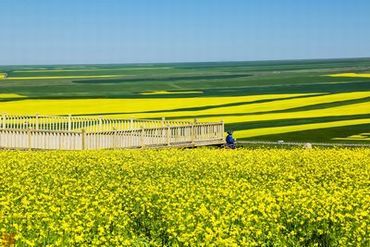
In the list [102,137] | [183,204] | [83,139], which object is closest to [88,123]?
[102,137]

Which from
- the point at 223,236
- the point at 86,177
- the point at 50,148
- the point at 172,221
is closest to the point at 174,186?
the point at 86,177

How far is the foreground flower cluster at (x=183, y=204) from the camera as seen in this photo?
16844 mm

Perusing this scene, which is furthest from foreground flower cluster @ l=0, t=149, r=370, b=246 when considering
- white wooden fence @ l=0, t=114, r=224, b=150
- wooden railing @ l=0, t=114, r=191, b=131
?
wooden railing @ l=0, t=114, r=191, b=131

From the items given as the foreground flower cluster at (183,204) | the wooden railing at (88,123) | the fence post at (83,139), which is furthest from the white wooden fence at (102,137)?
the foreground flower cluster at (183,204)

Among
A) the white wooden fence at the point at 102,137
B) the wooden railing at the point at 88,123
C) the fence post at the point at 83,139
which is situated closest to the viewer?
the fence post at the point at 83,139

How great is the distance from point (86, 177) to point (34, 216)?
8.07 meters

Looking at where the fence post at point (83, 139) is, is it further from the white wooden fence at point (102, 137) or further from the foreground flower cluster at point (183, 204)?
the foreground flower cluster at point (183, 204)

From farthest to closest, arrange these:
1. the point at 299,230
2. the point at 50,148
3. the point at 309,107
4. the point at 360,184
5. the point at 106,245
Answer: the point at 309,107
the point at 50,148
the point at 360,184
the point at 299,230
the point at 106,245

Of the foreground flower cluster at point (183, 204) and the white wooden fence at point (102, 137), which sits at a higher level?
the foreground flower cluster at point (183, 204)

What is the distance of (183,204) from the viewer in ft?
64.4

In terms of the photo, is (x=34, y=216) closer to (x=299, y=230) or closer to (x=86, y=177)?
(x=299, y=230)

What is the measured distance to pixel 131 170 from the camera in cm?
2856

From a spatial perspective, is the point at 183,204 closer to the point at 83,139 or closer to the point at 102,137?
the point at 83,139

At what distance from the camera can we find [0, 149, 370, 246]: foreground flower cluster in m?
16.8
